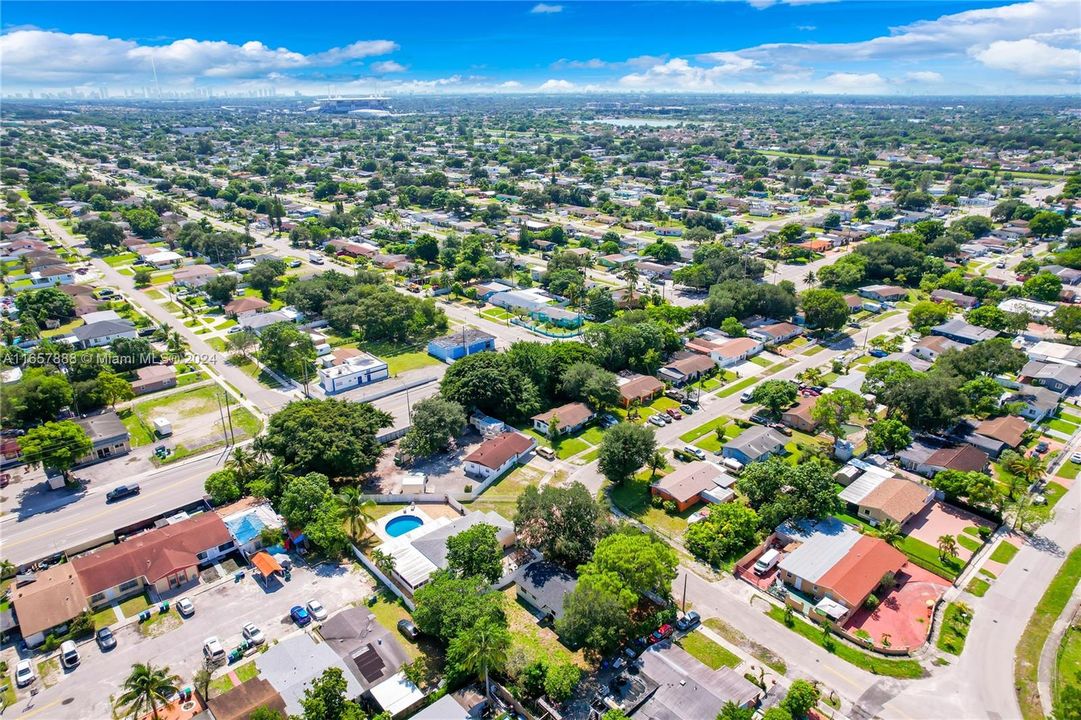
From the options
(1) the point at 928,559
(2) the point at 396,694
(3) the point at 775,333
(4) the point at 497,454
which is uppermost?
(3) the point at 775,333

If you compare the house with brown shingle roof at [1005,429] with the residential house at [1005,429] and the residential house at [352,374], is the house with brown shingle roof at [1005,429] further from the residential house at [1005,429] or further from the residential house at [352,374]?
the residential house at [352,374]

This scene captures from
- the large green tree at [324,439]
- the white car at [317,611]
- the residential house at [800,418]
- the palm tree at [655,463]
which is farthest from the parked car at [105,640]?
the residential house at [800,418]

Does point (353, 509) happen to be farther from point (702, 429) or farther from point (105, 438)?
point (702, 429)

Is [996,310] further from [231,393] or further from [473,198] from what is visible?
[473,198]

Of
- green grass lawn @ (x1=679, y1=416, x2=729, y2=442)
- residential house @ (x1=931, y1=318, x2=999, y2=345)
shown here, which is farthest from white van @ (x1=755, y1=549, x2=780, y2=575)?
residential house @ (x1=931, y1=318, x2=999, y2=345)

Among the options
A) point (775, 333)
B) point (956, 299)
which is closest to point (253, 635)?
point (775, 333)

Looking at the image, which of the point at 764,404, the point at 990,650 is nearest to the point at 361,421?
the point at 764,404
